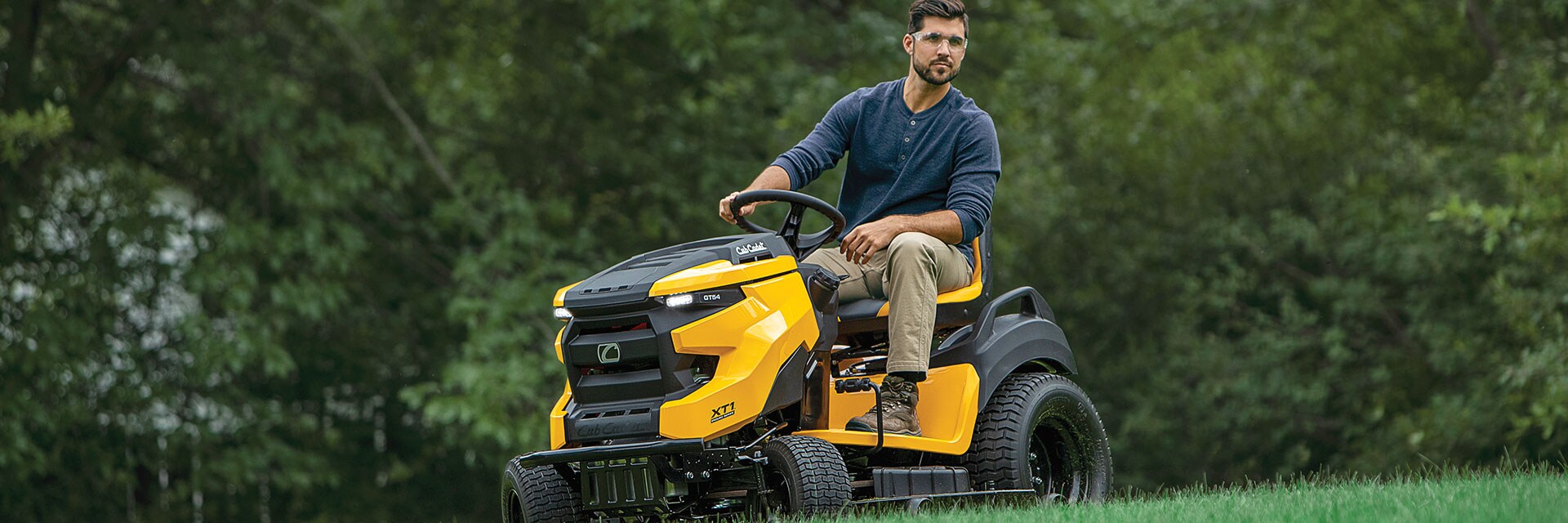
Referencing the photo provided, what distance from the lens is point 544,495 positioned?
5262mm

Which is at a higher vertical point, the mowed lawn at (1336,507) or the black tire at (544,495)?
the black tire at (544,495)

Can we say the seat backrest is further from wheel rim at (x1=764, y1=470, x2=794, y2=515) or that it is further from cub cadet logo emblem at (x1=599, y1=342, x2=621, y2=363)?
cub cadet logo emblem at (x1=599, y1=342, x2=621, y2=363)

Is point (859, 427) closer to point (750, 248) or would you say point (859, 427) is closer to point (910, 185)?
point (750, 248)

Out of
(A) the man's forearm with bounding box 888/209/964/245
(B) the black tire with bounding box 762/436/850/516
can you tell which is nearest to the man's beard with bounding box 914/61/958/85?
(A) the man's forearm with bounding box 888/209/964/245

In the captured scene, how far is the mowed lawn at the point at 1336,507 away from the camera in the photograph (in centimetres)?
466

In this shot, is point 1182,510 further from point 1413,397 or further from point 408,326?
Result: point 1413,397

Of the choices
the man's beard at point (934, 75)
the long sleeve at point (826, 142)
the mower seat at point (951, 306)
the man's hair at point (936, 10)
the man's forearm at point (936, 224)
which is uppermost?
the man's hair at point (936, 10)

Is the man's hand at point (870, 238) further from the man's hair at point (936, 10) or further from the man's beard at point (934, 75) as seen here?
the man's hair at point (936, 10)

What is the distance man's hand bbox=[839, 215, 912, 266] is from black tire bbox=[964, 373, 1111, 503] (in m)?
0.74

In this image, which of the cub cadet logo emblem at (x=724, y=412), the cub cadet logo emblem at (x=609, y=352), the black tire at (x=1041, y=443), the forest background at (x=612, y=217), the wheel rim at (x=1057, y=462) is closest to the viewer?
the cub cadet logo emblem at (x=724, y=412)

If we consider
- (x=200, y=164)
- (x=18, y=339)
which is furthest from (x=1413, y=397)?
(x=18, y=339)

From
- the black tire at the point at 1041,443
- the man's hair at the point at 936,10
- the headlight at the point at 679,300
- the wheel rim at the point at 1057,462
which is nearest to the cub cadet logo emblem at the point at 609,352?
the headlight at the point at 679,300

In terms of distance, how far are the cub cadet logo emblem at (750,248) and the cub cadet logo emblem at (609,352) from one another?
463 millimetres

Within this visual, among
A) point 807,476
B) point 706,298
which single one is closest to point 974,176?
point 706,298
